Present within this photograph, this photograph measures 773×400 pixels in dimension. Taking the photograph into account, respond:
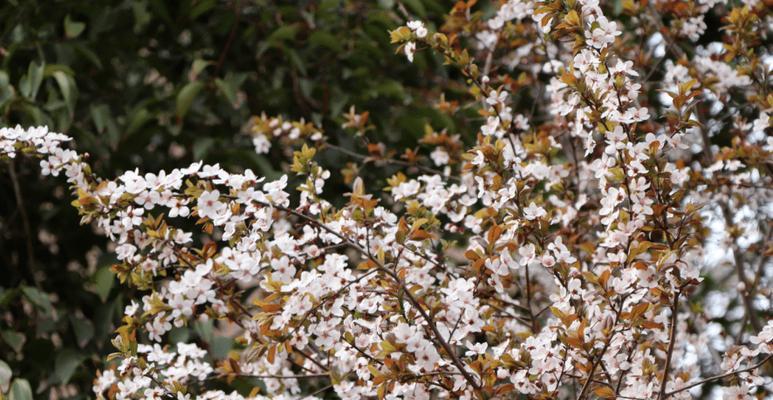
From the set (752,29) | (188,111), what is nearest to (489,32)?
(752,29)

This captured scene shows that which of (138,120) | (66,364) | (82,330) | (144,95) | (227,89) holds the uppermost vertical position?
(144,95)

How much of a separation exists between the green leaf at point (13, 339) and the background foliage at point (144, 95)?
3 centimetres

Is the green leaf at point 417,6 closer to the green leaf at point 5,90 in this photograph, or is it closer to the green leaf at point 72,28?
the green leaf at point 72,28

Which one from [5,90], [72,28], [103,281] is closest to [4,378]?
[103,281]

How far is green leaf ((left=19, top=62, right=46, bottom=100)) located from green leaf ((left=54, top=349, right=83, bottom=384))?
1.88 feet

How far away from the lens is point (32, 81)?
2.01 metres

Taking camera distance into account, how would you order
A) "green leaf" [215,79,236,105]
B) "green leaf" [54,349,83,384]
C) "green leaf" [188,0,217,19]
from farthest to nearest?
1. "green leaf" [188,0,217,19]
2. "green leaf" [215,79,236,105]
3. "green leaf" [54,349,83,384]

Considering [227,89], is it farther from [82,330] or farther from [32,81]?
[82,330]

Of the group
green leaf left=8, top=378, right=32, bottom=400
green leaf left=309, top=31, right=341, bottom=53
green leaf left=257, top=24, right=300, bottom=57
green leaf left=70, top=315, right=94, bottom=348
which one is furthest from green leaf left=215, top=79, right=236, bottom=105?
green leaf left=8, top=378, right=32, bottom=400

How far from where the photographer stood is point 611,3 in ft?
7.75

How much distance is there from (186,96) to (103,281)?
486mm

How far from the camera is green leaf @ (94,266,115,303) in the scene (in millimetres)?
1962

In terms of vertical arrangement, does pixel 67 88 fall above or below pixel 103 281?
above

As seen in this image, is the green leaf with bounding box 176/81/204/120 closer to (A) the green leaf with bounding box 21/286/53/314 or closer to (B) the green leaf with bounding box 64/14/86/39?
(B) the green leaf with bounding box 64/14/86/39
